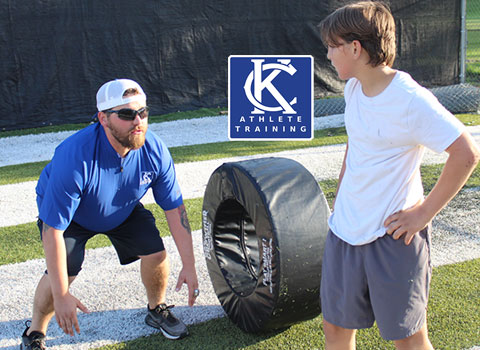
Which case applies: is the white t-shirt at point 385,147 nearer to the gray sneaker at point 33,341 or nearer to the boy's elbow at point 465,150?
the boy's elbow at point 465,150

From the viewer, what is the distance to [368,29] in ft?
6.47

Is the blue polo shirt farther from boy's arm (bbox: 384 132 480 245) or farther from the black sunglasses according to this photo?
boy's arm (bbox: 384 132 480 245)

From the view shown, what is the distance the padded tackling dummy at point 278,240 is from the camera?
2867mm

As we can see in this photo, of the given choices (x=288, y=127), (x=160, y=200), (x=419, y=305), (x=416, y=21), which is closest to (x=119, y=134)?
(x=160, y=200)

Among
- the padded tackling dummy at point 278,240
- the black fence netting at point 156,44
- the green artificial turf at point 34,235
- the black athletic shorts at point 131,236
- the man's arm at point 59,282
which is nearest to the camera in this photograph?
the man's arm at point 59,282

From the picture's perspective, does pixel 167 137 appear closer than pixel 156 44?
Yes

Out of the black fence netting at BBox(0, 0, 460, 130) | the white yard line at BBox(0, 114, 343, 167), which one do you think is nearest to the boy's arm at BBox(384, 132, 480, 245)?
the white yard line at BBox(0, 114, 343, 167)

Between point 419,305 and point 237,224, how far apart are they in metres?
1.72

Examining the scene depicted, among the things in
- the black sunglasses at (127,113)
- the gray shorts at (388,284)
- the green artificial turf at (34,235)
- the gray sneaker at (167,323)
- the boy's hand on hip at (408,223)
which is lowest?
the green artificial turf at (34,235)

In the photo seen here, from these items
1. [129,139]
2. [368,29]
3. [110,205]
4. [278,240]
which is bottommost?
[278,240]

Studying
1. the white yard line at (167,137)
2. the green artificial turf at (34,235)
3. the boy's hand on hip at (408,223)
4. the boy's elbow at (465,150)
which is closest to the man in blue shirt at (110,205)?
the boy's hand on hip at (408,223)

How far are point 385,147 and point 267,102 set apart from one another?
A: 6.62 metres

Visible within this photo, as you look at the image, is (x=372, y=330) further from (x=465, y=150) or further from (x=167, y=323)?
(x=465, y=150)

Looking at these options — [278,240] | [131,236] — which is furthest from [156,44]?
[278,240]
